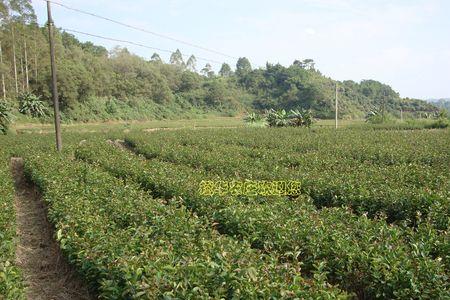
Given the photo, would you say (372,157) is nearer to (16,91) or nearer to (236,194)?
(236,194)

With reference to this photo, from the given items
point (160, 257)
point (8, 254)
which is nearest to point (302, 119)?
point (8, 254)

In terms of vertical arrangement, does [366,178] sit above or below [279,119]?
below

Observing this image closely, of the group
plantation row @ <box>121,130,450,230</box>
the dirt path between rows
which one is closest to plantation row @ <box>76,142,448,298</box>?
plantation row @ <box>121,130,450,230</box>

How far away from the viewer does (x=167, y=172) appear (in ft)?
36.0

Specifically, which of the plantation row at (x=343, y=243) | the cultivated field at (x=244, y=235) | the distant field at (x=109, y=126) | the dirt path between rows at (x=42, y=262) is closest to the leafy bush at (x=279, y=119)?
the distant field at (x=109, y=126)

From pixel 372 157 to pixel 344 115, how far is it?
63.2 meters

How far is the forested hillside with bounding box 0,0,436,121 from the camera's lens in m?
44.4

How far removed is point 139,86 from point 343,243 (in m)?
67.5

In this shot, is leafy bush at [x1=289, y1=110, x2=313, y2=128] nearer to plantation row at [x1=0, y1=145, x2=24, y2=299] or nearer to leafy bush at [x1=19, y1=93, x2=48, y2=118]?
leafy bush at [x1=19, y1=93, x2=48, y2=118]

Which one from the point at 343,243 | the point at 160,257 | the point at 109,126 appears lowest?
the point at 343,243

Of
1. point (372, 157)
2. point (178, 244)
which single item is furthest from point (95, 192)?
point (372, 157)

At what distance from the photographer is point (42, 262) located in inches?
294

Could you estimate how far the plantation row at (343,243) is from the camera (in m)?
4.38

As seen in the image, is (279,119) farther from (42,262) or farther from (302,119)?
(42,262)
